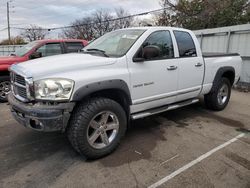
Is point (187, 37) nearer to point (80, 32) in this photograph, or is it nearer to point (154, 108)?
point (154, 108)

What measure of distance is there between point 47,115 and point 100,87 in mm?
794

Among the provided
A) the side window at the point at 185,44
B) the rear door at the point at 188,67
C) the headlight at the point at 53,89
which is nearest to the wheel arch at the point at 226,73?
the rear door at the point at 188,67

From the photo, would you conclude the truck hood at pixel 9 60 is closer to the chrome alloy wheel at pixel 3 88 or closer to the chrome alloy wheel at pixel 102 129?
the chrome alloy wheel at pixel 3 88

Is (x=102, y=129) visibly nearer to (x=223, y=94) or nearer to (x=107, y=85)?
(x=107, y=85)

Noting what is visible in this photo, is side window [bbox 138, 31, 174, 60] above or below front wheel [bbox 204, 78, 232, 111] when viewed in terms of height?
above

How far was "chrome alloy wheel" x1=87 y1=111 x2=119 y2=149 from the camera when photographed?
3.37 m

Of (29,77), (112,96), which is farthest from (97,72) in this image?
(29,77)

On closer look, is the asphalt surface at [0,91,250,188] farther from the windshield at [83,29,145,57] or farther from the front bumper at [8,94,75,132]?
the windshield at [83,29,145,57]

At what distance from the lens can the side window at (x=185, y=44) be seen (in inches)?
180

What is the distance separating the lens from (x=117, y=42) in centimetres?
414

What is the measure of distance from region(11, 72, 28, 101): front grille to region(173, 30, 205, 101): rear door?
2728 millimetres

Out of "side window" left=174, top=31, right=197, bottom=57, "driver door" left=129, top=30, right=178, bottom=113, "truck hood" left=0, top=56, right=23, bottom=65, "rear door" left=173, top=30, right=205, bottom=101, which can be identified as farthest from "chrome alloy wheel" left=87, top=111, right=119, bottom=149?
"truck hood" left=0, top=56, right=23, bottom=65

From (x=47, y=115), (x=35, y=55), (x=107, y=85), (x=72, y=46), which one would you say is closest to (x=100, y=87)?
(x=107, y=85)

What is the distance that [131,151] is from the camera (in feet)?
12.2
